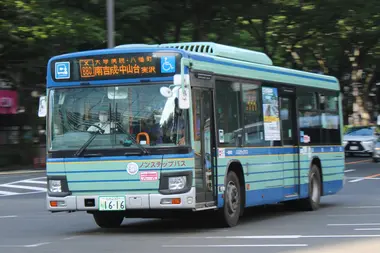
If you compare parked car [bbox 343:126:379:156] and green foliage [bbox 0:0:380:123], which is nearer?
green foliage [bbox 0:0:380:123]

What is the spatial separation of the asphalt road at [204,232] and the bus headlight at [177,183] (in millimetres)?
741

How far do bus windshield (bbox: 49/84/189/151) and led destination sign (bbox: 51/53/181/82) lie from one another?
0.19 meters

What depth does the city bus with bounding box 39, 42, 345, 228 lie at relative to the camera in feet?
40.8

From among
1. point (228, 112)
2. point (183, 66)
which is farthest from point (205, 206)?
point (183, 66)

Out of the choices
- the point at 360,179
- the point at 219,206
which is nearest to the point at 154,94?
the point at 219,206

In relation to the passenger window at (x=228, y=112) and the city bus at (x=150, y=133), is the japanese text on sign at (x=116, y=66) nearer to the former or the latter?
the city bus at (x=150, y=133)

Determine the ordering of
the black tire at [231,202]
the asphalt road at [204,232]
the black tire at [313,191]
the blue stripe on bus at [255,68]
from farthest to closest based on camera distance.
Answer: the black tire at [313,191]
the black tire at [231,202]
the blue stripe on bus at [255,68]
the asphalt road at [204,232]

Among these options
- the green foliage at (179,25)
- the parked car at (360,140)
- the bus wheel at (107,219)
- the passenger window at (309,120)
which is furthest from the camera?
the parked car at (360,140)

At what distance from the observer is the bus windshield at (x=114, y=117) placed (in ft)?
40.9

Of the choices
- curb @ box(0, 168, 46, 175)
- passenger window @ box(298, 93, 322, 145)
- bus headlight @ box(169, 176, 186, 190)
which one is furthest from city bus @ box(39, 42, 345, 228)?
curb @ box(0, 168, 46, 175)

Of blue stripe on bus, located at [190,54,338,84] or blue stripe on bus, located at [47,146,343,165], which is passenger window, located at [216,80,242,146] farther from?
blue stripe on bus, located at [190,54,338,84]

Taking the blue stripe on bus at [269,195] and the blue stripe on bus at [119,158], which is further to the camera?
the blue stripe on bus at [269,195]

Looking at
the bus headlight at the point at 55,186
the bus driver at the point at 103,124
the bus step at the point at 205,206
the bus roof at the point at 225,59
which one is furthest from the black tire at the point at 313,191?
the bus headlight at the point at 55,186

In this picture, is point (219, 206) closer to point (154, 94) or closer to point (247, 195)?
point (247, 195)
